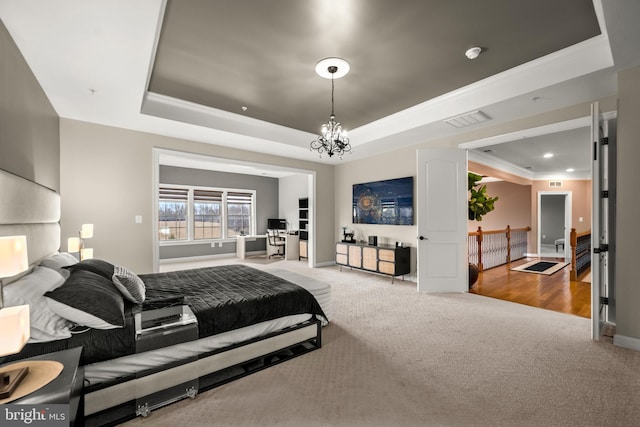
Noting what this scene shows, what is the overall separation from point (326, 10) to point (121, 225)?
13.4ft

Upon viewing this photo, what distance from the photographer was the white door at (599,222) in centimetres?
283

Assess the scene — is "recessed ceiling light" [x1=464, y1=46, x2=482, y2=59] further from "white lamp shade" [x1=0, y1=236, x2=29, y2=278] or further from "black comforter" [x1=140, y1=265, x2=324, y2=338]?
"white lamp shade" [x1=0, y1=236, x2=29, y2=278]

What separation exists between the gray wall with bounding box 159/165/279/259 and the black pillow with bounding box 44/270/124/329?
6.10 m

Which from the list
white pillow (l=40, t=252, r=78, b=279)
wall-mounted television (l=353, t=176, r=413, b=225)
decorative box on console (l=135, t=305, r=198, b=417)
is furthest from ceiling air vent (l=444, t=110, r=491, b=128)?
white pillow (l=40, t=252, r=78, b=279)

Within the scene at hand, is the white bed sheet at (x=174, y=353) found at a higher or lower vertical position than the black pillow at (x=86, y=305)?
lower

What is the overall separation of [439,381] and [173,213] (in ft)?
25.0

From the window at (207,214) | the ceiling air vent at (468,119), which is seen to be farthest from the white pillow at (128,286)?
the window at (207,214)

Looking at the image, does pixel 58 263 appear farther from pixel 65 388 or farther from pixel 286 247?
pixel 286 247

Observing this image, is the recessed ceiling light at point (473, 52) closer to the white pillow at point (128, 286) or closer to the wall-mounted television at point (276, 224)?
the white pillow at point (128, 286)

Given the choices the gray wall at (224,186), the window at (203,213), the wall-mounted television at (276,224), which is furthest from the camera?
the wall-mounted television at (276,224)

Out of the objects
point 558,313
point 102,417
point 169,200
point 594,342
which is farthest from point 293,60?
point 169,200

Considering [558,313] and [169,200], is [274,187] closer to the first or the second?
[169,200]

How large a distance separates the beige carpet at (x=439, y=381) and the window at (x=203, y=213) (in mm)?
6081

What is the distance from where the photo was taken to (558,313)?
3.68 m
